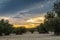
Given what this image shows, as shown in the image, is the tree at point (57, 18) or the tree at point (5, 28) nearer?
the tree at point (57, 18)

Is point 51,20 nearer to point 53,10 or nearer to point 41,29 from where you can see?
point 53,10

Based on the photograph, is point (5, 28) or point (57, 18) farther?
point (5, 28)

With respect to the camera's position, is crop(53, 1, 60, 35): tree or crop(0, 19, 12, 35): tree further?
crop(0, 19, 12, 35): tree

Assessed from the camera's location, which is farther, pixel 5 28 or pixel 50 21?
pixel 5 28

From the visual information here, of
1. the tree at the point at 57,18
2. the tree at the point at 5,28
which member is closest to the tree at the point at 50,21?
the tree at the point at 57,18

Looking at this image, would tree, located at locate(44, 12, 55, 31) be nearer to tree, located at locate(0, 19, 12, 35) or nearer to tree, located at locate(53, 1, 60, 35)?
tree, located at locate(53, 1, 60, 35)

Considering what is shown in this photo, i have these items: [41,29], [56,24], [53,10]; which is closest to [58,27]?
[56,24]

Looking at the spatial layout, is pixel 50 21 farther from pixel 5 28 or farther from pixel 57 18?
pixel 5 28

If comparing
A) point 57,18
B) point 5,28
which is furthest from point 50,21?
point 5,28

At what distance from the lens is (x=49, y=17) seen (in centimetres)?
7394

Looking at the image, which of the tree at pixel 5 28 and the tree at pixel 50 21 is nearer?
the tree at pixel 50 21

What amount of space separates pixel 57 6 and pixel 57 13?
2442 millimetres

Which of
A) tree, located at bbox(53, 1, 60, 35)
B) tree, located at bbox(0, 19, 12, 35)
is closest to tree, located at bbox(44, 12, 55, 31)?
tree, located at bbox(53, 1, 60, 35)

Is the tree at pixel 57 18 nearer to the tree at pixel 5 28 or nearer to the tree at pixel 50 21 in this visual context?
the tree at pixel 50 21
